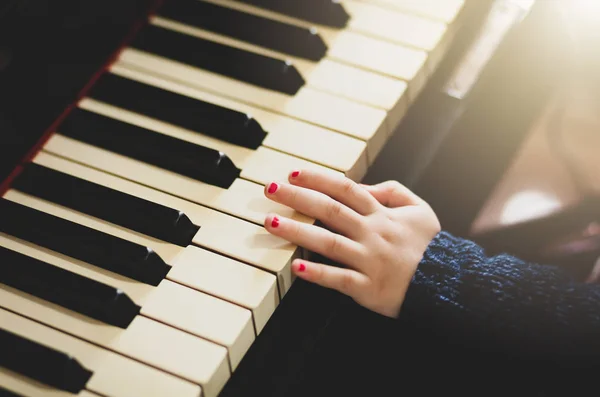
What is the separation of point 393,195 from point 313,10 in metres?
0.37

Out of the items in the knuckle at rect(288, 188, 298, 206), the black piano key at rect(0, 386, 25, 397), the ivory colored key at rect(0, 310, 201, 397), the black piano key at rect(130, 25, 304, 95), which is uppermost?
the black piano key at rect(130, 25, 304, 95)

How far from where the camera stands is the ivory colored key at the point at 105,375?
0.81 m

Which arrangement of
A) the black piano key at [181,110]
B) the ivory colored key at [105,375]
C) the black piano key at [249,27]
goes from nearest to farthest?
the ivory colored key at [105,375] → the black piano key at [181,110] → the black piano key at [249,27]

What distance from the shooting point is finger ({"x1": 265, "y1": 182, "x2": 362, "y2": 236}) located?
968mm

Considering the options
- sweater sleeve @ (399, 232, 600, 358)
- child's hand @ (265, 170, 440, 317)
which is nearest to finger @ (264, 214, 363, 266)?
child's hand @ (265, 170, 440, 317)

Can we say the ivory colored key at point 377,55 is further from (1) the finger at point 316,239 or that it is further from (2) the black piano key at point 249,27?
(1) the finger at point 316,239

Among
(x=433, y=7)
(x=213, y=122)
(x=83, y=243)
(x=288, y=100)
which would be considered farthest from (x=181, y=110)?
(x=433, y=7)

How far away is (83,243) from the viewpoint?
0.92m

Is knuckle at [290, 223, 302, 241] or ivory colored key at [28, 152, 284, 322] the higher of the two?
knuckle at [290, 223, 302, 241]

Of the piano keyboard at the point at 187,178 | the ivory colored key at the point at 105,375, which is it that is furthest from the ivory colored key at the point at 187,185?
the ivory colored key at the point at 105,375

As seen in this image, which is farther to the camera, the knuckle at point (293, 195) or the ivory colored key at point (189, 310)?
the knuckle at point (293, 195)

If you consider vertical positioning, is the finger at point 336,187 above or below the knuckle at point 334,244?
above

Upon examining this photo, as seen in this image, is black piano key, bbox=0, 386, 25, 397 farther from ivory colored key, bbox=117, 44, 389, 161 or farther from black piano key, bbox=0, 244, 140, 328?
ivory colored key, bbox=117, 44, 389, 161

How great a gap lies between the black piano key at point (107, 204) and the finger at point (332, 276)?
0.16 metres
